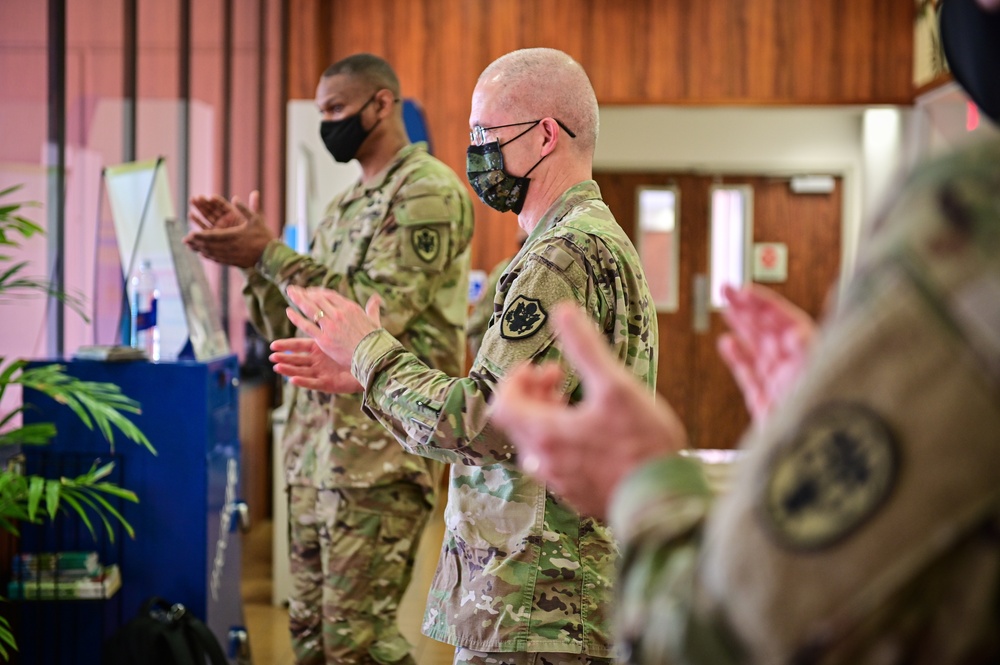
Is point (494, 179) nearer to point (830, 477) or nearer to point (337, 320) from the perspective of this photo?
point (337, 320)

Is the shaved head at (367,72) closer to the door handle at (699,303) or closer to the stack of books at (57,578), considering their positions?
the stack of books at (57,578)

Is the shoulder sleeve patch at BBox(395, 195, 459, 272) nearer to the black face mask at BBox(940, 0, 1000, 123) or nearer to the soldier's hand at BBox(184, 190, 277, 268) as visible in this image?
the soldier's hand at BBox(184, 190, 277, 268)

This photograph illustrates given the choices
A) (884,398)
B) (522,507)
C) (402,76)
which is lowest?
(522,507)

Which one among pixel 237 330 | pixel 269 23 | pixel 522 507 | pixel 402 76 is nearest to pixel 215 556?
pixel 522 507

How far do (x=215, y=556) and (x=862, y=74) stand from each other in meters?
6.20

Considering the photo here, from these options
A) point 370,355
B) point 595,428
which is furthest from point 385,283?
point 595,428

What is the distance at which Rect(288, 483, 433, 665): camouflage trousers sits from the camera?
8.90 feet

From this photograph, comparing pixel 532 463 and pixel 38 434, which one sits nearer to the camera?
pixel 532 463

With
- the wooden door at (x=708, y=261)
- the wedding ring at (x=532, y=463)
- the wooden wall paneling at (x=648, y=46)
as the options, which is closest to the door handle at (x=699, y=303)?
the wooden door at (x=708, y=261)

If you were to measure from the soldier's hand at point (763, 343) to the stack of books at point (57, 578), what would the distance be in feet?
7.36

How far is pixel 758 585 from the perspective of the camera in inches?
23.2

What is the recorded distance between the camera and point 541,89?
1.77 m

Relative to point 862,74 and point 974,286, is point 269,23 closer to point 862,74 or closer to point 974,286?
point 862,74

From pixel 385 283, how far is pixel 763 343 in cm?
182
